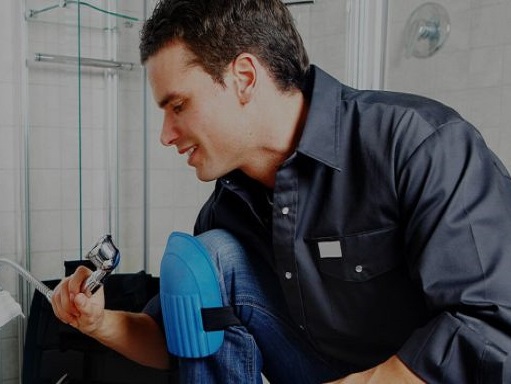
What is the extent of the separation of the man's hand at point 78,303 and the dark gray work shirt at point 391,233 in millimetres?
293

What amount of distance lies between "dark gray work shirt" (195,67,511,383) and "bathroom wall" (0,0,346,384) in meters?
0.77

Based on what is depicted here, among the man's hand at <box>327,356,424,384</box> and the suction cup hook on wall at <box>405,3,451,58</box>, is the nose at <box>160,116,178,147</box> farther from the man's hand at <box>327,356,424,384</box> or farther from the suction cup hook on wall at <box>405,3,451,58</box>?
the suction cup hook on wall at <box>405,3,451,58</box>

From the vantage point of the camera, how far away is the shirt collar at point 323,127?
906mm

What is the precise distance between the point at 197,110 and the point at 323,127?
8.3 inches

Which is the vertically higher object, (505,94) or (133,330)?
(505,94)

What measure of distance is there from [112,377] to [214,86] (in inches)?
37.5

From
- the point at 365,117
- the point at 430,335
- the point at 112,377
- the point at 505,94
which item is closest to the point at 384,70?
the point at 505,94

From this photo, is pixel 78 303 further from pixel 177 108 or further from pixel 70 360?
pixel 70 360

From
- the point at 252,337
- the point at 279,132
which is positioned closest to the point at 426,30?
the point at 279,132

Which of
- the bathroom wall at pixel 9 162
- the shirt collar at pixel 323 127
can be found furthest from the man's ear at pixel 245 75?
the bathroom wall at pixel 9 162

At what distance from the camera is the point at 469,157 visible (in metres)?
0.80

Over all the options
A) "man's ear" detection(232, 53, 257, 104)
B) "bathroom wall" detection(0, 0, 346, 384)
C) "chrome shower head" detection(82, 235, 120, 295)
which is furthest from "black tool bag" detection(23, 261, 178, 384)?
"man's ear" detection(232, 53, 257, 104)

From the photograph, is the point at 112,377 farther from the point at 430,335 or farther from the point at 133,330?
the point at 430,335

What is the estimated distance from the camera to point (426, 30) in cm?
147
